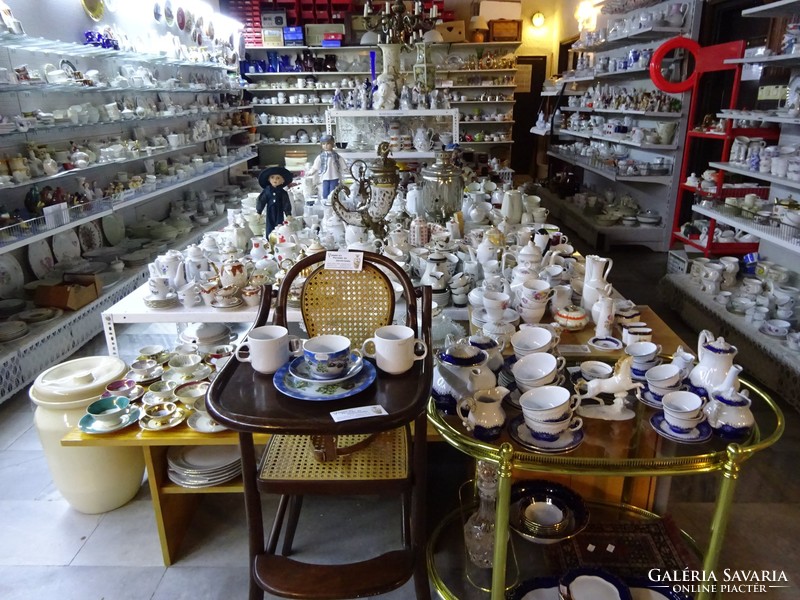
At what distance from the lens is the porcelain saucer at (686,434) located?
4.59 feet

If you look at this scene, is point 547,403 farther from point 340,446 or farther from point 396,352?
point 340,446

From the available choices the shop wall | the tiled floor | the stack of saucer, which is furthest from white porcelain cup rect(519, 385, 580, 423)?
the shop wall

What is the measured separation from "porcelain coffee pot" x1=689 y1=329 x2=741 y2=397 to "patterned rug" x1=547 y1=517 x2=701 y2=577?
2.15ft

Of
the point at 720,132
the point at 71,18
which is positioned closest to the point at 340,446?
the point at 720,132

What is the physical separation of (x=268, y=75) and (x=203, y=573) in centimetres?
835

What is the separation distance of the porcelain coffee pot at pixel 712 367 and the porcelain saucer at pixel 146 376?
184cm

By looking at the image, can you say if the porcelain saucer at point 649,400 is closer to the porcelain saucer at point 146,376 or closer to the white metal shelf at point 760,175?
the porcelain saucer at point 146,376

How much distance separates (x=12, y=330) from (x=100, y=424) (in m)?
1.72

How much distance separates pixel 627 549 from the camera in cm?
192

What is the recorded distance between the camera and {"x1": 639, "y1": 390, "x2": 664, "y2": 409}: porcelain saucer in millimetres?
1537

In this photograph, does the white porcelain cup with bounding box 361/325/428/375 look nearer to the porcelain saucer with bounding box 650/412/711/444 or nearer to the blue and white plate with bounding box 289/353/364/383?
the blue and white plate with bounding box 289/353/364/383

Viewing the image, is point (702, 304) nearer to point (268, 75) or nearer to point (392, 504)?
point (392, 504)

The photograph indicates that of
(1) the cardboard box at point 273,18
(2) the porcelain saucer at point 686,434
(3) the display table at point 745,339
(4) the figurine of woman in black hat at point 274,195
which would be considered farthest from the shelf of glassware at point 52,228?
(1) the cardboard box at point 273,18

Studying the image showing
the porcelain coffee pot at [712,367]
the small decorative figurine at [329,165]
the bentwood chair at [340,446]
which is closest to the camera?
the bentwood chair at [340,446]
